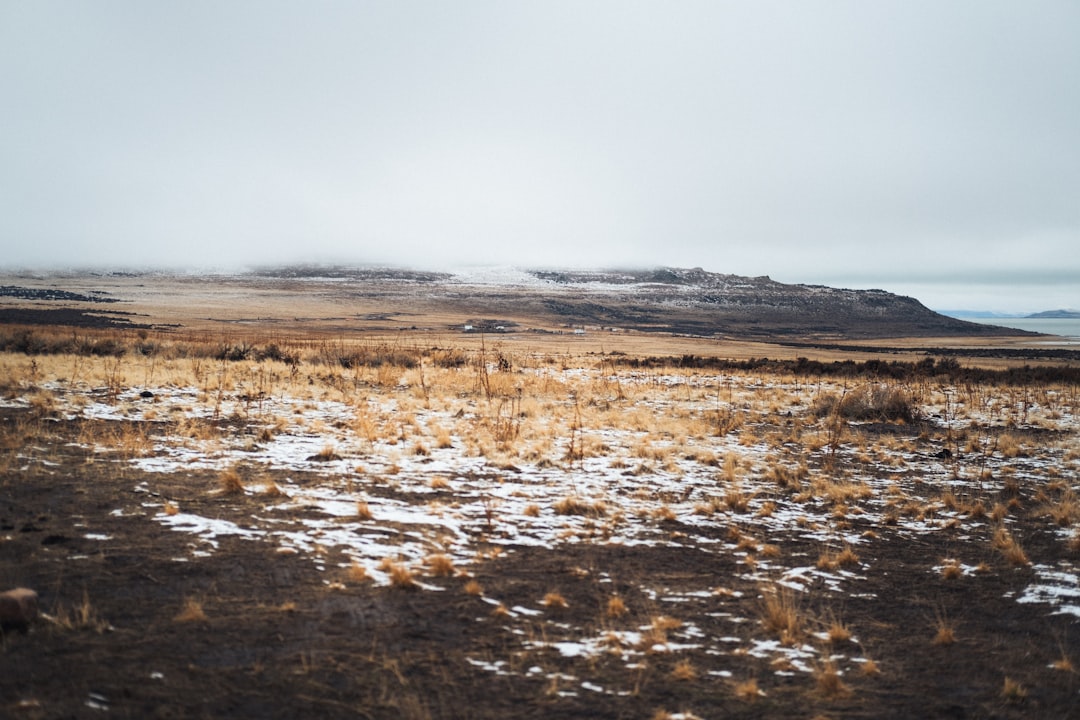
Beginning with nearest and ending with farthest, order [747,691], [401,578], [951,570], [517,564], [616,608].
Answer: [747,691]
[616,608]
[401,578]
[517,564]
[951,570]

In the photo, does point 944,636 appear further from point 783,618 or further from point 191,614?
point 191,614

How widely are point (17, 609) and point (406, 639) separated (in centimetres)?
277

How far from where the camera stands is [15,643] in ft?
15.1

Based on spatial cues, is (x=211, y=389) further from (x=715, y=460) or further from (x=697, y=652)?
(x=697, y=652)

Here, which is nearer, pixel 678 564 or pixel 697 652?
pixel 697 652

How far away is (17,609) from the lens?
4828 millimetres

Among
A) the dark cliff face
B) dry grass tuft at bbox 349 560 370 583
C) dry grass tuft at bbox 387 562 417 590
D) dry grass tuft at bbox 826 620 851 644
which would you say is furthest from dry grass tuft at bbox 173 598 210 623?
the dark cliff face

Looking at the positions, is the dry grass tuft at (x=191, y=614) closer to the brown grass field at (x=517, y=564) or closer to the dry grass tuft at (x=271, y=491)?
the brown grass field at (x=517, y=564)

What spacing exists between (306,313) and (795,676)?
96478mm

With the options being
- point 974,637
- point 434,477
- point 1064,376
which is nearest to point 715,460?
point 434,477

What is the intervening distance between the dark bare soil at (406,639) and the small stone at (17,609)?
0.08 m

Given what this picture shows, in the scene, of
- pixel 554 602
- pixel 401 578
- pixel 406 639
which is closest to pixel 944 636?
pixel 554 602

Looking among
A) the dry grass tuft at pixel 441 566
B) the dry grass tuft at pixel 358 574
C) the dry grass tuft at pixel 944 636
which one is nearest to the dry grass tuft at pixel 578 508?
the dry grass tuft at pixel 441 566

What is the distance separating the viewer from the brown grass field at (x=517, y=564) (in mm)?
4648
